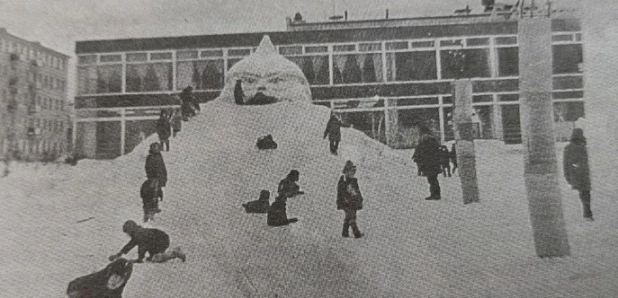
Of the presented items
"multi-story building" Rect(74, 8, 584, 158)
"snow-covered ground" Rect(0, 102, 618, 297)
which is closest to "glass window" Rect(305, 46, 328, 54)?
"multi-story building" Rect(74, 8, 584, 158)

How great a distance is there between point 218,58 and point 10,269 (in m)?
1.36

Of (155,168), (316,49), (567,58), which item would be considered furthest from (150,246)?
(567,58)

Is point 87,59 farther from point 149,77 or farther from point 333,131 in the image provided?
point 333,131

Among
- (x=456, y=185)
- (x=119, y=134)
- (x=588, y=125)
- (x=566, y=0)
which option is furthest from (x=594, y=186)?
(x=119, y=134)

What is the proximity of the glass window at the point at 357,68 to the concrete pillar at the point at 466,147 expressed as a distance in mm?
409

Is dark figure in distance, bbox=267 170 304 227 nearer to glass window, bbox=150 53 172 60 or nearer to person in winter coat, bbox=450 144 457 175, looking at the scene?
person in winter coat, bbox=450 144 457 175

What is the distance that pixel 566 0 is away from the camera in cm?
241

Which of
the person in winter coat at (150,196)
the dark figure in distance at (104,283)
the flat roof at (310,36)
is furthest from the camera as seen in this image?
the flat roof at (310,36)

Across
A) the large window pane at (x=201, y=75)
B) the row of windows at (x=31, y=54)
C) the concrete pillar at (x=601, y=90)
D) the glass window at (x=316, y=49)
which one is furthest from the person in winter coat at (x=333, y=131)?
the row of windows at (x=31, y=54)

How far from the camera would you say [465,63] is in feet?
7.82

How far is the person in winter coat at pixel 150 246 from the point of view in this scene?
86.2 inches

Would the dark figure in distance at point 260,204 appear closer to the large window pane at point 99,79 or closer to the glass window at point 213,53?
the glass window at point 213,53

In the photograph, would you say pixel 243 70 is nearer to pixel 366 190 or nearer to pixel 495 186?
pixel 366 190

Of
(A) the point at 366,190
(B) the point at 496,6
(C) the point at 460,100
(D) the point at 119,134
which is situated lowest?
(A) the point at 366,190
